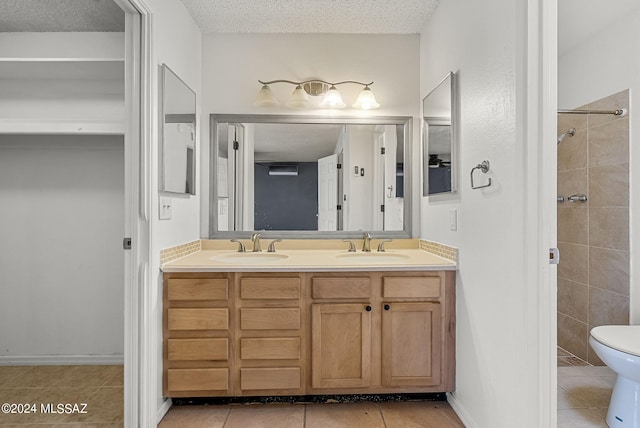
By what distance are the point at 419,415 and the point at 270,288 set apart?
3.46ft

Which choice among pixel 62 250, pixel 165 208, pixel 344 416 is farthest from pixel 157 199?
pixel 344 416

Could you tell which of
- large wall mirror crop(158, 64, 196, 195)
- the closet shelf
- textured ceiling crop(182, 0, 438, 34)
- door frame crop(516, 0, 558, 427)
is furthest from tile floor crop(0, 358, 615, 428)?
textured ceiling crop(182, 0, 438, 34)

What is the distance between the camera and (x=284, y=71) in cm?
250

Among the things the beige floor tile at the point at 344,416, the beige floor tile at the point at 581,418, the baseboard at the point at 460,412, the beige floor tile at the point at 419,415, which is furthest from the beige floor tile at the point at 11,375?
the beige floor tile at the point at 581,418

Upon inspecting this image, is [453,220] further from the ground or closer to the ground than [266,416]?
further from the ground

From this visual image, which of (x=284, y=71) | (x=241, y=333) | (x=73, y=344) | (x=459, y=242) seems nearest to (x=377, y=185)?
(x=459, y=242)

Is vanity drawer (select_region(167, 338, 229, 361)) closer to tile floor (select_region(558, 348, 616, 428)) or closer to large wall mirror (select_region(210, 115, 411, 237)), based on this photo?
large wall mirror (select_region(210, 115, 411, 237))

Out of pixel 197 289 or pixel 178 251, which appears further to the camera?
pixel 178 251

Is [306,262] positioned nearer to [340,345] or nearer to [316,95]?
[340,345]

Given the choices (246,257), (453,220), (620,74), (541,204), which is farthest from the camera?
(246,257)

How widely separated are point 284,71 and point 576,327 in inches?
111

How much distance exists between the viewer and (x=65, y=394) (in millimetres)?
2082

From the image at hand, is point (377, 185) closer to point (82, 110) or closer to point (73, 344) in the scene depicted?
point (82, 110)

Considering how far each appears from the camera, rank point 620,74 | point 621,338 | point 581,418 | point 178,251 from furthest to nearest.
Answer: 1. point 620,74
2. point 178,251
3. point 581,418
4. point 621,338
